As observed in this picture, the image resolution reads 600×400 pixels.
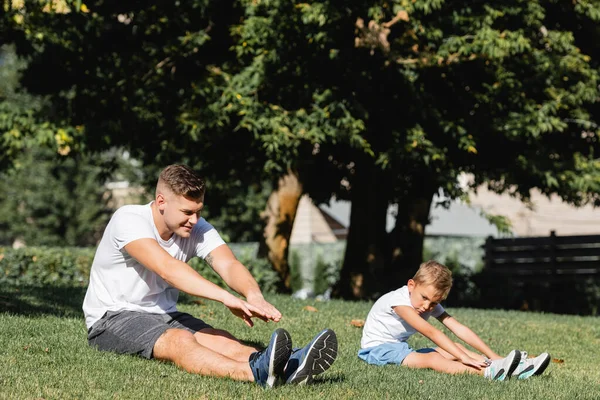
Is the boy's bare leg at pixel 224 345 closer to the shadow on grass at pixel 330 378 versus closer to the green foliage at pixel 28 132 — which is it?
the shadow on grass at pixel 330 378

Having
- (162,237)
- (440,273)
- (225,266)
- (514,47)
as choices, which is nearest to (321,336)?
(225,266)

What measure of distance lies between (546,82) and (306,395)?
468 inches

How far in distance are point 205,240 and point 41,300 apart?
4.83 meters

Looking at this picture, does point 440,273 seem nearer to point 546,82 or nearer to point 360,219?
point 546,82

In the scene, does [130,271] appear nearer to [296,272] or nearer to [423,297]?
[423,297]

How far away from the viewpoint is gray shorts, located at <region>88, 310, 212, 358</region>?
6.48 m

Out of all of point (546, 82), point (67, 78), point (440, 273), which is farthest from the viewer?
point (67, 78)

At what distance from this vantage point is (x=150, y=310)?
6.68 metres

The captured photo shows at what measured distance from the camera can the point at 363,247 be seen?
19797 millimetres

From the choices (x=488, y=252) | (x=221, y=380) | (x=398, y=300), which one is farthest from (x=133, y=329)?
(x=488, y=252)

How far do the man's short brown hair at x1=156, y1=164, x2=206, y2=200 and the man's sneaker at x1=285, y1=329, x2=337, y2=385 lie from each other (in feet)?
4.01

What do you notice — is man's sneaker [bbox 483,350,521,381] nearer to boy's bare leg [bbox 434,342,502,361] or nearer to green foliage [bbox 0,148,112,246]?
boy's bare leg [bbox 434,342,502,361]

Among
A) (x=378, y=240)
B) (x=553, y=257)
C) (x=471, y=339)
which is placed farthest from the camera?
(x=553, y=257)

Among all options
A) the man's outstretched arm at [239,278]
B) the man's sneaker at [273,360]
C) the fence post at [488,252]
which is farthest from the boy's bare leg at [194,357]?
the fence post at [488,252]
